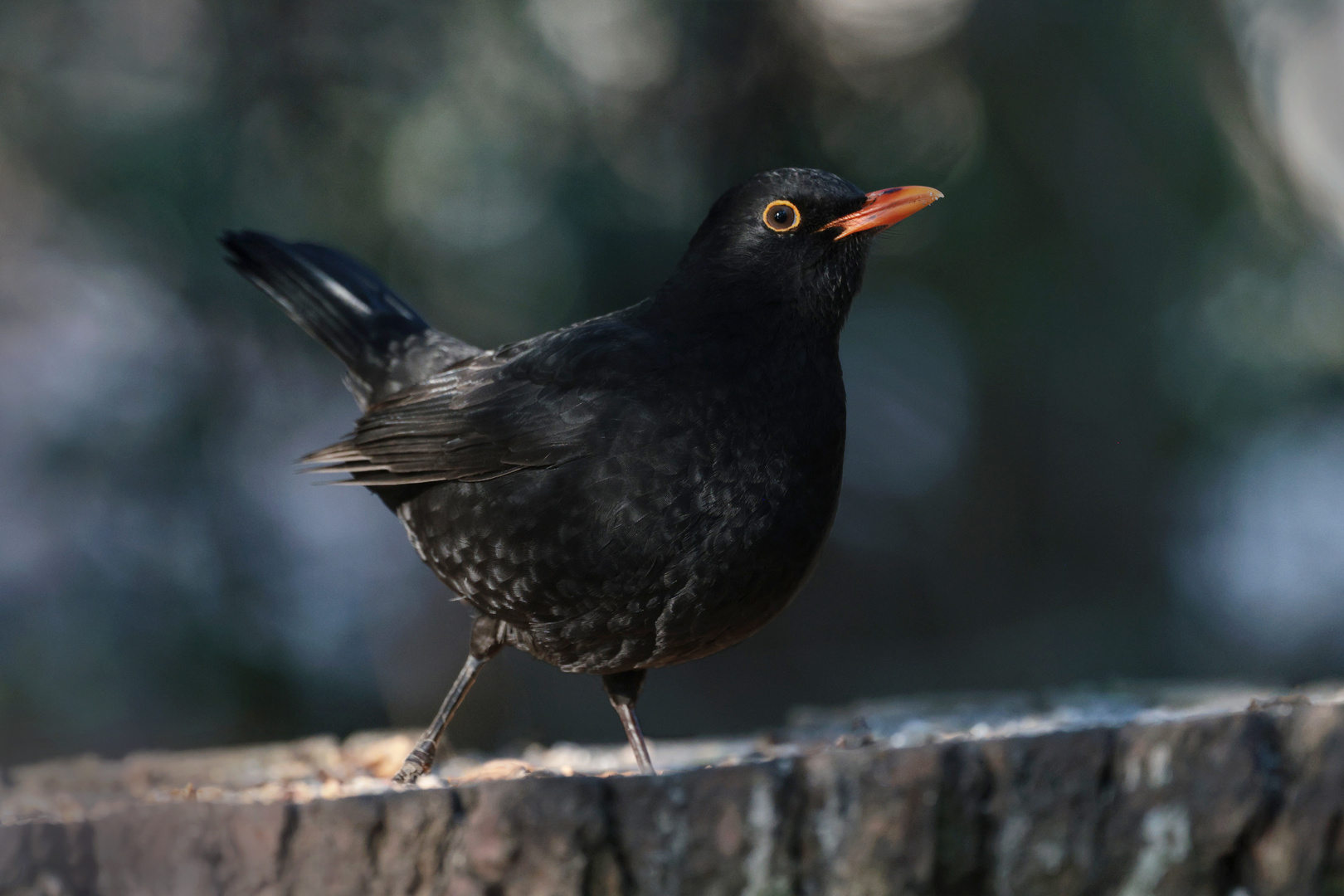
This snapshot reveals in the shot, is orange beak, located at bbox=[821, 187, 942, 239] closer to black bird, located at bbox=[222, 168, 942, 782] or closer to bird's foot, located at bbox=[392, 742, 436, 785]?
black bird, located at bbox=[222, 168, 942, 782]

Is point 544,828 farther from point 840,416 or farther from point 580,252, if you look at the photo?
point 580,252


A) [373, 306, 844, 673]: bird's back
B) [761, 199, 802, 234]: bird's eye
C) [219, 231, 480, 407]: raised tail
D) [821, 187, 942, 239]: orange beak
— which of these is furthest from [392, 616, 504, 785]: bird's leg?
[821, 187, 942, 239]: orange beak

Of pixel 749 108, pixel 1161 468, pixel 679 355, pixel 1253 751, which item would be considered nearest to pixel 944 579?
pixel 1161 468

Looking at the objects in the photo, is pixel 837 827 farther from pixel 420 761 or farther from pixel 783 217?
pixel 420 761

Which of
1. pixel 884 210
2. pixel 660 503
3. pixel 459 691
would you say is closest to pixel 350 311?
pixel 459 691

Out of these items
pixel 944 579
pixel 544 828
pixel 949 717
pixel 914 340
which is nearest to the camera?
pixel 544 828

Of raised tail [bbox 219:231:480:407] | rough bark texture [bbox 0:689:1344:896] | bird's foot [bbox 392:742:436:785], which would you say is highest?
raised tail [bbox 219:231:480:407]
